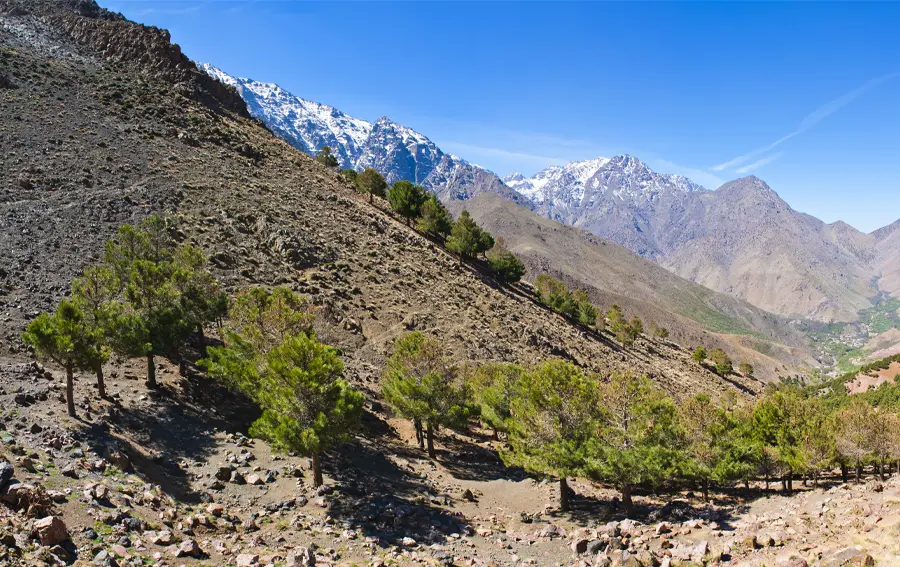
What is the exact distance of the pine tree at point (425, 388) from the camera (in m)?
28.4

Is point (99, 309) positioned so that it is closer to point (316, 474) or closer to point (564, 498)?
point (316, 474)

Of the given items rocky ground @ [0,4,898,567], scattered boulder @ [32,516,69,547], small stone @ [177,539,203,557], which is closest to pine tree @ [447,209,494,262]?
rocky ground @ [0,4,898,567]

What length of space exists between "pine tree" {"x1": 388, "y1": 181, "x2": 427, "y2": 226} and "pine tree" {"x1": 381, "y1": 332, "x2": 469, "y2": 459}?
53600 mm

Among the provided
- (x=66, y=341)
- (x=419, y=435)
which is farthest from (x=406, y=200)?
(x=66, y=341)

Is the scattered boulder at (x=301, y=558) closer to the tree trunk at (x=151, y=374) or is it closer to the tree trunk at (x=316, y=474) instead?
the tree trunk at (x=316, y=474)

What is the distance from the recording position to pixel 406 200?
266 ft

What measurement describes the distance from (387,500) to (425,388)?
774cm

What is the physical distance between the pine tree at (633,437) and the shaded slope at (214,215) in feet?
68.2

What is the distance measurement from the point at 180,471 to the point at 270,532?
18.9 feet

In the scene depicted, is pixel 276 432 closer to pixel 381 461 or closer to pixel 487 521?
pixel 381 461

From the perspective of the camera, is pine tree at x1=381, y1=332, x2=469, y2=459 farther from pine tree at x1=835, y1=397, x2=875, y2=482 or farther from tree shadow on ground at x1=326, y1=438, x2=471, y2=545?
pine tree at x1=835, y1=397, x2=875, y2=482

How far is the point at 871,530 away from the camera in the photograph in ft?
50.8

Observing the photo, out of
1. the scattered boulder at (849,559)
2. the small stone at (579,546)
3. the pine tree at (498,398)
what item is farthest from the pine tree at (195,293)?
the scattered boulder at (849,559)

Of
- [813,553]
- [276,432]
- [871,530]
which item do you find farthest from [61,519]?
[871,530]
